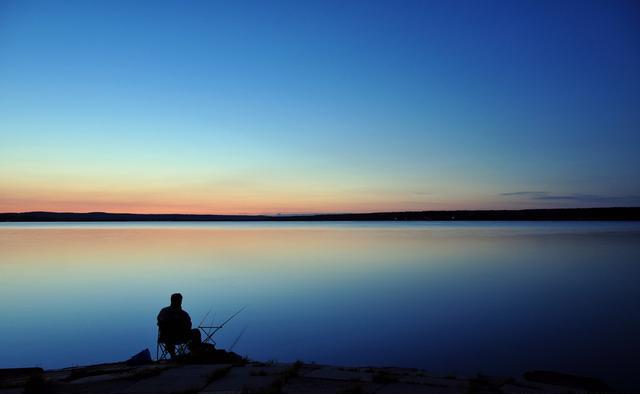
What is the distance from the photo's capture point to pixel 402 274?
2634cm

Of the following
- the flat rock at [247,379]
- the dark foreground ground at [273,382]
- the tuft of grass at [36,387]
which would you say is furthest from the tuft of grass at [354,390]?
the tuft of grass at [36,387]

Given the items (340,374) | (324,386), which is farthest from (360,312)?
(324,386)

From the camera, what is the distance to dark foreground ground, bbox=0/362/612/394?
6555 mm

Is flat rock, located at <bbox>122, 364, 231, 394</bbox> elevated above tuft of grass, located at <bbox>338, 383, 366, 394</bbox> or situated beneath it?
situated beneath

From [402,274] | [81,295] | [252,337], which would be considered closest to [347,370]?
[252,337]

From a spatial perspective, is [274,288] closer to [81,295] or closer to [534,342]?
[81,295]

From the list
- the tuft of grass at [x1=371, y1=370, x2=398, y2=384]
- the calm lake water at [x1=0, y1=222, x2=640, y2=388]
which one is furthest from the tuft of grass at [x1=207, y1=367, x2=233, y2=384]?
the calm lake water at [x1=0, y1=222, x2=640, y2=388]

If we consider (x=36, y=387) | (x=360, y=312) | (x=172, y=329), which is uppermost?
(x=36, y=387)

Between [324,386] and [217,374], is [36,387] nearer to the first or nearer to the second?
[217,374]

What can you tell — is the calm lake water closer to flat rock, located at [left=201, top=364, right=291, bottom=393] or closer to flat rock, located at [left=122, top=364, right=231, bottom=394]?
flat rock, located at [left=201, top=364, right=291, bottom=393]

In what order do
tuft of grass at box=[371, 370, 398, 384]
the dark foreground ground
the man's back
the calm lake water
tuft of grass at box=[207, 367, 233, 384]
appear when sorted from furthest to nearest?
the calm lake water < the man's back < tuft of grass at box=[207, 367, 233, 384] < tuft of grass at box=[371, 370, 398, 384] < the dark foreground ground

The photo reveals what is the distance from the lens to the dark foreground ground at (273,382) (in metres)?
6.55

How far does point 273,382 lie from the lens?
6715mm

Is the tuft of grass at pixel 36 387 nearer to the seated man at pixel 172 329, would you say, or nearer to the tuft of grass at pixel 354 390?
the seated man at pixel 172 329
